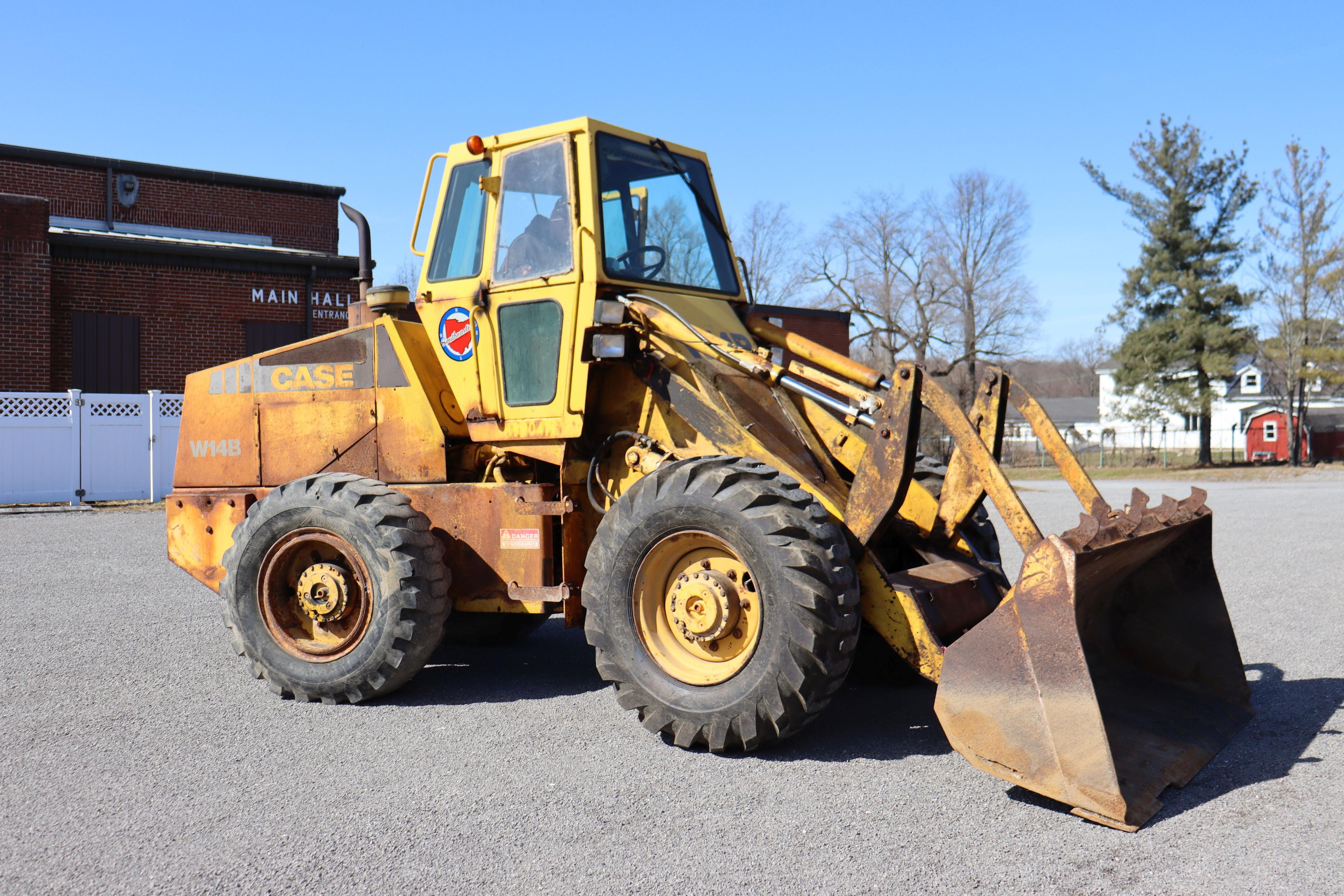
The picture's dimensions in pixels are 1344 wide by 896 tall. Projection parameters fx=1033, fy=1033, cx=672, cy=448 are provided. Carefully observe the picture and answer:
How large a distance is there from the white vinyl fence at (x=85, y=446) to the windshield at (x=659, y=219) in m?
16.0

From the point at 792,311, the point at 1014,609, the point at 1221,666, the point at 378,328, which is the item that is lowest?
the point at 1221,666

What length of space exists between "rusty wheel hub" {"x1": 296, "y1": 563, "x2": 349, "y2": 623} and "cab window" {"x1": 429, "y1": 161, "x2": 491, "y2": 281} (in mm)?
1813

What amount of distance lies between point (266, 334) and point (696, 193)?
1982cm

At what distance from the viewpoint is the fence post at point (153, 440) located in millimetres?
19125

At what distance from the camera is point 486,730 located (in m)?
5.00

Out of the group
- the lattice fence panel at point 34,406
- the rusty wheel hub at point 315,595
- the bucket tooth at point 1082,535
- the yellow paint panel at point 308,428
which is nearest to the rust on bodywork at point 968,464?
the bucket tooth at point 1082,535

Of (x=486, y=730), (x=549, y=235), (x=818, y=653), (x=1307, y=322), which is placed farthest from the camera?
(x=1307, y=322)

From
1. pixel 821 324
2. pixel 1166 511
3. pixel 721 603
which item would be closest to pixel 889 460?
pixel 721 603

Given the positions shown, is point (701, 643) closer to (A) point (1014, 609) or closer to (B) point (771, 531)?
(B) point (771, 531)

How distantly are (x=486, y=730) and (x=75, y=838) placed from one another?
1812 millimetres

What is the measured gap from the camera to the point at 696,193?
6379 mm

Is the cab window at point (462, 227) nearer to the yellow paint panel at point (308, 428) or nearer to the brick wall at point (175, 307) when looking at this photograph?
the yellow paint panel at point (308, 428)

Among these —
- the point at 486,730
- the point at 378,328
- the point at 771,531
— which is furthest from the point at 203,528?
the point at 771,531

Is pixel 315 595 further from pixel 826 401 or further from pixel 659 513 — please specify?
pixel 826 401
